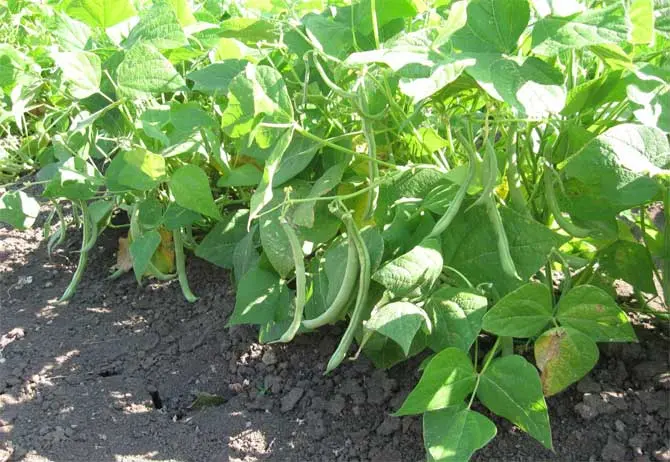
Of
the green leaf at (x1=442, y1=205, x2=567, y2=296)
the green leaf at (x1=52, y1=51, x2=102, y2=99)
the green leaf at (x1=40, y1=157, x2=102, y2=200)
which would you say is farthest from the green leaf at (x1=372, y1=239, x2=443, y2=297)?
A: the green leaf at (x1=40, y1=157, x2=102, y2=200)

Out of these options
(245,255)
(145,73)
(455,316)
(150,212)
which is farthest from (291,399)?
(145,73)

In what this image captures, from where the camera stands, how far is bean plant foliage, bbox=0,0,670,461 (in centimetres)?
89

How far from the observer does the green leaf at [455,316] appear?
3.21 ft

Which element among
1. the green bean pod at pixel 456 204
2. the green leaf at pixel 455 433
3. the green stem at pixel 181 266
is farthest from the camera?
the green stem at pixel 181 266

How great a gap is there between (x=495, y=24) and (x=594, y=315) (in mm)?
396

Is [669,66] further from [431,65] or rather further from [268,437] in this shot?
[268,437]

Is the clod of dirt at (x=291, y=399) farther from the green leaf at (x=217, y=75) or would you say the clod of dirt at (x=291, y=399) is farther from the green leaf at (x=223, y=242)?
the green leaf at (x=217, y=75)

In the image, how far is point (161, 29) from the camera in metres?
1.27

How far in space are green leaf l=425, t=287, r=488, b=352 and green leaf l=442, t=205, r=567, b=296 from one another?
8 centimetres

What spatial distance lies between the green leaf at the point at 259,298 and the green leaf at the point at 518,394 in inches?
14.3

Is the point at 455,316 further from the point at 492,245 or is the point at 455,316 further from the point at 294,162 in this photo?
the point at 294,162

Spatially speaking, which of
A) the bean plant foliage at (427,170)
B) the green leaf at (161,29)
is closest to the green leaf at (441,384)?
the bean plant foliage at (427,170)

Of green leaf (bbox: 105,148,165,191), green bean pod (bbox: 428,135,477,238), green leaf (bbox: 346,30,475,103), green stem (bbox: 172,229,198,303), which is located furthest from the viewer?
green stem (bbox: 172,229,198,303)

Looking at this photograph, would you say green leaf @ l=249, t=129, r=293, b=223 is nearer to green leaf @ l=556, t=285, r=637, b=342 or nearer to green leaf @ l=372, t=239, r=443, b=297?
green leaf @ l=372, t=239, r=443, b=297
